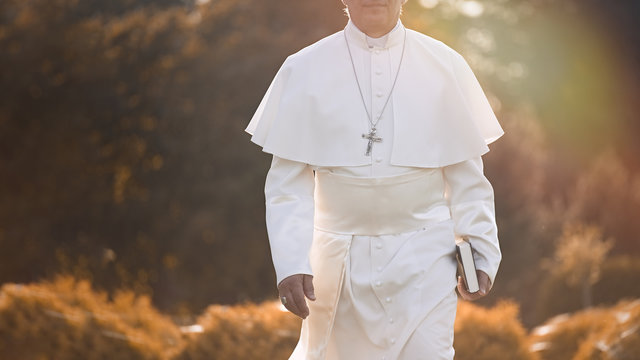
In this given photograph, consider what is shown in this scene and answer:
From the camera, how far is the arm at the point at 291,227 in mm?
3562

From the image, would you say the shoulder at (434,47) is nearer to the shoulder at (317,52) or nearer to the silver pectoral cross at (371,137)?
the shoulder at (317,52)

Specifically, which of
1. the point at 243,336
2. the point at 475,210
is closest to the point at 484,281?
the point at 475,210

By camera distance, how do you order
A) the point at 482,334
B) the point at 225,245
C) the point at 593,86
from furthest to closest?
the point at 593,86 < the point at 225,245 < the point at 482,334

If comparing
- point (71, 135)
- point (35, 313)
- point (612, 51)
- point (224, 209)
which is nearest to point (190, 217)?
point (224, 209)

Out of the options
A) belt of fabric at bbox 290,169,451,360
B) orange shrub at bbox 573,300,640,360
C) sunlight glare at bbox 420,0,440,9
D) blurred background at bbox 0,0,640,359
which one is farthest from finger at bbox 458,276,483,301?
sunlight glare at bbox 420,0,440,9

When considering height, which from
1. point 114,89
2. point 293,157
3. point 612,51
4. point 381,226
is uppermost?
point 612,51

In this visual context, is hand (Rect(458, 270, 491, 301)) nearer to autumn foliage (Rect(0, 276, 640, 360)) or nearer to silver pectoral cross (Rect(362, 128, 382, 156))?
silver pectoral cross (Rect(362, 128, 382, 156))

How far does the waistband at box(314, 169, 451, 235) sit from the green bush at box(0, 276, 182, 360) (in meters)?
3.61

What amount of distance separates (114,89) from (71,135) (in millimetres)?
1160

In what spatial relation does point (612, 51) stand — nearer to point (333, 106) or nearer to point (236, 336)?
point (236, 336)

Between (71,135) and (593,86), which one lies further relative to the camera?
(593,86)

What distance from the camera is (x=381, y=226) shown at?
3.69 metres

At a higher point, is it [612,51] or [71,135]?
[612,51]

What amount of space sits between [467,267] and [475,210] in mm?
260
